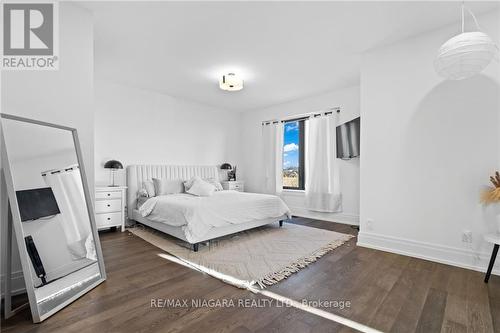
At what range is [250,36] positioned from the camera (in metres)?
2.87

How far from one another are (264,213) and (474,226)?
2591mm

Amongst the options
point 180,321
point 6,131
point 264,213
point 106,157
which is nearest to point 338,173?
point 264,213

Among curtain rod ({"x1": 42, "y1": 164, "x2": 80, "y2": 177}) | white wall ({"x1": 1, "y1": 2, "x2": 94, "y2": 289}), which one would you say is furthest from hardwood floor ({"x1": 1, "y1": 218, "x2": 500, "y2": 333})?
curtain rod ({"x1": 42, "y1": 164, "x2": 80, "y2": 177})

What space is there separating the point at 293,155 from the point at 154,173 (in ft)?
10.6

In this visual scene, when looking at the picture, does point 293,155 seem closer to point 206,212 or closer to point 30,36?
point 206,212

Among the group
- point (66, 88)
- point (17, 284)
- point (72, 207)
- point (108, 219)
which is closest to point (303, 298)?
point (72, 207)

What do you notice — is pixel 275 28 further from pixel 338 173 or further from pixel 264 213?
pixel 338 173

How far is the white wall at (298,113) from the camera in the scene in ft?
15.2

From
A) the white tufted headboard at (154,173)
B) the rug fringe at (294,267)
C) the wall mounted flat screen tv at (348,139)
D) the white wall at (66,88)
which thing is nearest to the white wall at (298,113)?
the wall mounted flat screen tv at (348,139)

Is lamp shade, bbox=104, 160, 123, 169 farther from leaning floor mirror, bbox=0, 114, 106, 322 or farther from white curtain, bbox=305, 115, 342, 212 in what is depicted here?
white curtain, bbox=305, 115, 342, 212

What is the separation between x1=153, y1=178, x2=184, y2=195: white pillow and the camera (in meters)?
4.38

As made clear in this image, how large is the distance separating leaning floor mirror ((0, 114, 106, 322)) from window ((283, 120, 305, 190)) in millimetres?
4393

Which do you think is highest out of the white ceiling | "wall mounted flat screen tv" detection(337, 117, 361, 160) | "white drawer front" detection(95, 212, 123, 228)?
the white ceiling

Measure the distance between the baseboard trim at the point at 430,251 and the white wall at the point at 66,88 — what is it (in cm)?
355
